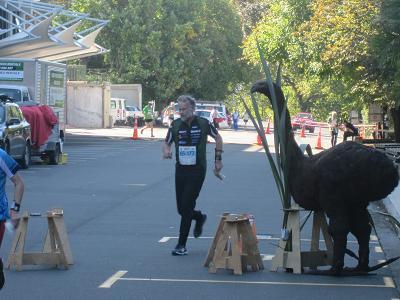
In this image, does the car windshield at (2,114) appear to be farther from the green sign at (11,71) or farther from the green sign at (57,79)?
the green sign at (57,79)

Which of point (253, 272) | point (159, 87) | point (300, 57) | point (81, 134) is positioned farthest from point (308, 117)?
point (253, 272)

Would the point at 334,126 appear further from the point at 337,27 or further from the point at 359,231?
the point at 359,231

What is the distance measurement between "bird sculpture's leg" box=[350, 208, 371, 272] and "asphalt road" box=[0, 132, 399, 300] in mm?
167

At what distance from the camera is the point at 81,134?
51562mm

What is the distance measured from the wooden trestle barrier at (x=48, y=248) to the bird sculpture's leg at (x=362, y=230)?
306 centimetres

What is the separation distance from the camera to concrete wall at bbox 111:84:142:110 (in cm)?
6775

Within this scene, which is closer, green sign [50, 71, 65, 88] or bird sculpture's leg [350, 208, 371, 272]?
bird sculpture's leg [350, 208, 371, 272]

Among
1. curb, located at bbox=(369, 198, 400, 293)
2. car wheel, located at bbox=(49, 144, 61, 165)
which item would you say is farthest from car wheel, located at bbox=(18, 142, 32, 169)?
curb, located at bbox=(369, 198, 400, 293)

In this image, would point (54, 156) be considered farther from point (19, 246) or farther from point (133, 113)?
point (133, 113)

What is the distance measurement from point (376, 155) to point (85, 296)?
3215 millimetres

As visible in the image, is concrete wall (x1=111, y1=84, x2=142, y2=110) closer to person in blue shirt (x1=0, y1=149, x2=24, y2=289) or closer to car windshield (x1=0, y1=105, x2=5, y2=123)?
car windshield (x1=0, y1=105, x2=5, y2=123)

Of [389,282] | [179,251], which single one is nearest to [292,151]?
[389,282]

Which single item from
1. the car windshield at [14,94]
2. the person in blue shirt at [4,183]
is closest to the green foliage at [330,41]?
the car windshield at [14,94]

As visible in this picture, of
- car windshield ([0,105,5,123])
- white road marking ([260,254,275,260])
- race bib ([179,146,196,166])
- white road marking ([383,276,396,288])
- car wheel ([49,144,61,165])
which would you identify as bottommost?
car wheel ([49,144,61,165])
